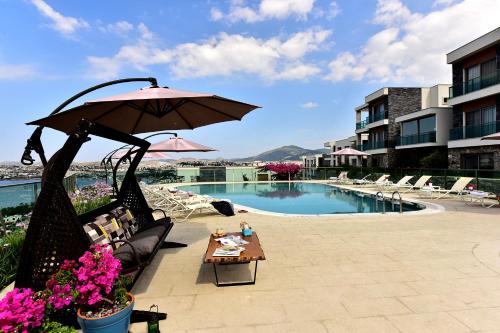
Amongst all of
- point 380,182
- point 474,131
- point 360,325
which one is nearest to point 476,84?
point 474,131

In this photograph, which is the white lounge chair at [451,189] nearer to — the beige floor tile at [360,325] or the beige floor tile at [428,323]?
the beige floor tile at [428,323]

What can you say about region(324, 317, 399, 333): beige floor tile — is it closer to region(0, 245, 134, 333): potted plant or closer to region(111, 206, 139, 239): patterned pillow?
region(0, 245, 134, 333): potted plant

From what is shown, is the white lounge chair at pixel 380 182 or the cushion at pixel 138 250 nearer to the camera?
the cushion at pixel 138 250

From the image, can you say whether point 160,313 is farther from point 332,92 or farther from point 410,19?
point 332,92

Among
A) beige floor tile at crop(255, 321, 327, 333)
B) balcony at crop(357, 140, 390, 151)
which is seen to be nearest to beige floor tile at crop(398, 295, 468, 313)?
beige floor tile at crop(255, 321, 327, 333)

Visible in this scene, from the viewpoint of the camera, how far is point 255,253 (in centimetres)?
386

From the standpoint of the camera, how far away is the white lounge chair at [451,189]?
12195mm

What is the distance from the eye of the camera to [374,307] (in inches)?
127

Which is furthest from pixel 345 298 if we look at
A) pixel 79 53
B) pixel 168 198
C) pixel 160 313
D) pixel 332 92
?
pixel 332 92

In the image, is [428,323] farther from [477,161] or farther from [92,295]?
[477,161]

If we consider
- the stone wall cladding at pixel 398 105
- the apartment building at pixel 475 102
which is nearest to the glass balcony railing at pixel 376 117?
the stone wall cladding at pixel 398 105

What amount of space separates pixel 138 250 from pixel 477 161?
21412 millimetres

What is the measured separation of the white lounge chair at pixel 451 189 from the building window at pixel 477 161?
6290mm

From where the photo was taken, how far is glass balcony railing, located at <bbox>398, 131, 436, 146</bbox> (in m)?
23.1
